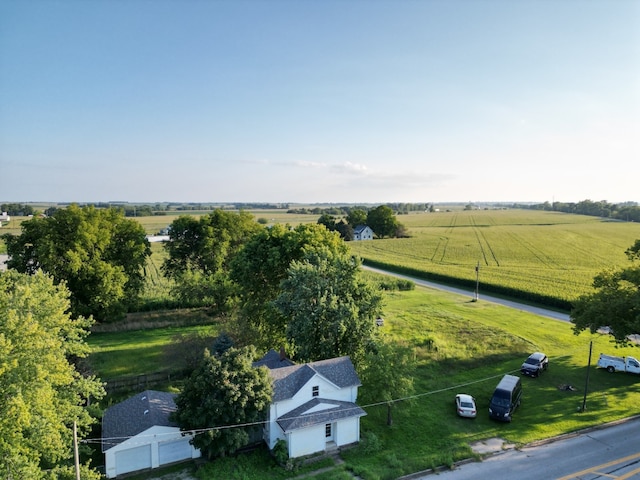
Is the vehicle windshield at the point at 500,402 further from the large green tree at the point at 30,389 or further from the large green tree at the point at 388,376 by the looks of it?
the large green tree at the point at 30,389

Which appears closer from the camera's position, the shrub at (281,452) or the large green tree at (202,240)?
the shrub at (281,452)

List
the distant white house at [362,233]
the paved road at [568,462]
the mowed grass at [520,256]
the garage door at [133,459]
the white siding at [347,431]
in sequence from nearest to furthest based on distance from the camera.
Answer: the paved road at [568,462], the garage door at [133,459], the white siding at [347,431], the mowed grass at [520,256], the distant white house at [362,233]

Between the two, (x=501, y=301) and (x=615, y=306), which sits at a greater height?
(x=615, y=306)

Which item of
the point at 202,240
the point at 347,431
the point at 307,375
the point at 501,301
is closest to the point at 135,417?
the point at 307,375

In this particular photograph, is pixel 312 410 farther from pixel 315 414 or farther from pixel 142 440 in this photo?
pixel 142 440

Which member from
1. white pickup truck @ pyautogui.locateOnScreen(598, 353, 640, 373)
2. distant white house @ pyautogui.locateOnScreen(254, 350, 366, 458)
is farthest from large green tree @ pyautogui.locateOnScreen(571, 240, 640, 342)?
distant white house @ pyautogui.locateOnScreen(254, 350, 366, 458)

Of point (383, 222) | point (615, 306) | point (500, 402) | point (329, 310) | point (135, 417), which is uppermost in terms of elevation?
point (383, 222)

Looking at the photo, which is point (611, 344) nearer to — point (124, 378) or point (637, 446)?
point (637, 446)

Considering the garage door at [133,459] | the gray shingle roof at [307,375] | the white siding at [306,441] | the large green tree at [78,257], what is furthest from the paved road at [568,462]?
the large green tree at [78,257]
